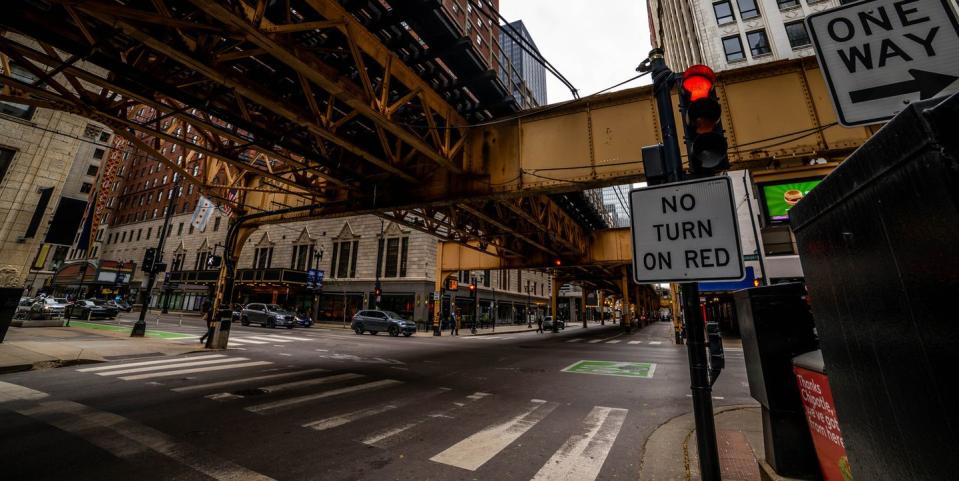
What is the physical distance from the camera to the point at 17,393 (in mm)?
6844

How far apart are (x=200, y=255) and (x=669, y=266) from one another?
61414 millimetres

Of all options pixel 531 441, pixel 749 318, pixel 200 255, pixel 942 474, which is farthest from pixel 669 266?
pixel 200 255

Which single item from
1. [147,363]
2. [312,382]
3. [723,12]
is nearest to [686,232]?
[312,382]

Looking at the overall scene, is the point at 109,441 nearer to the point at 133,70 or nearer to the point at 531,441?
the point at 531,441

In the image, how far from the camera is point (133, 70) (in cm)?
670

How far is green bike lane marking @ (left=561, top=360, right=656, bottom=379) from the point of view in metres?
10.9

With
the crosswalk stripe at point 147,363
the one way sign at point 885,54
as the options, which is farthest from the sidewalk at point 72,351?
the one way sign at point 885,54

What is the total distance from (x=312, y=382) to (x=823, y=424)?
353 inches

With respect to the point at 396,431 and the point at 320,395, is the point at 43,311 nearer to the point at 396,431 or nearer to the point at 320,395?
the point at 320,395

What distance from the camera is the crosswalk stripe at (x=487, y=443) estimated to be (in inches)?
Result: 178

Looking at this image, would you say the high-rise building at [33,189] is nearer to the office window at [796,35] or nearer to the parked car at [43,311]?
the parked car at [43,311]

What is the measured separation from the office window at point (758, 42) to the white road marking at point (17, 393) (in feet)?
123

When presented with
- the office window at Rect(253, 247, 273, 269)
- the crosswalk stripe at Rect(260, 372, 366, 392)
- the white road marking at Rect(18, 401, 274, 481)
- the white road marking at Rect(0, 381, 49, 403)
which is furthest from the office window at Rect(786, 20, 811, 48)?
the office window at Rect(253, 247, 273, 269)

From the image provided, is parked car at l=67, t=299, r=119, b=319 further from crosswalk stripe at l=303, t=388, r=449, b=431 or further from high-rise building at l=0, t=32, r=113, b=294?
crosswalk stripe at l=303, t=388, r=449, b=431
